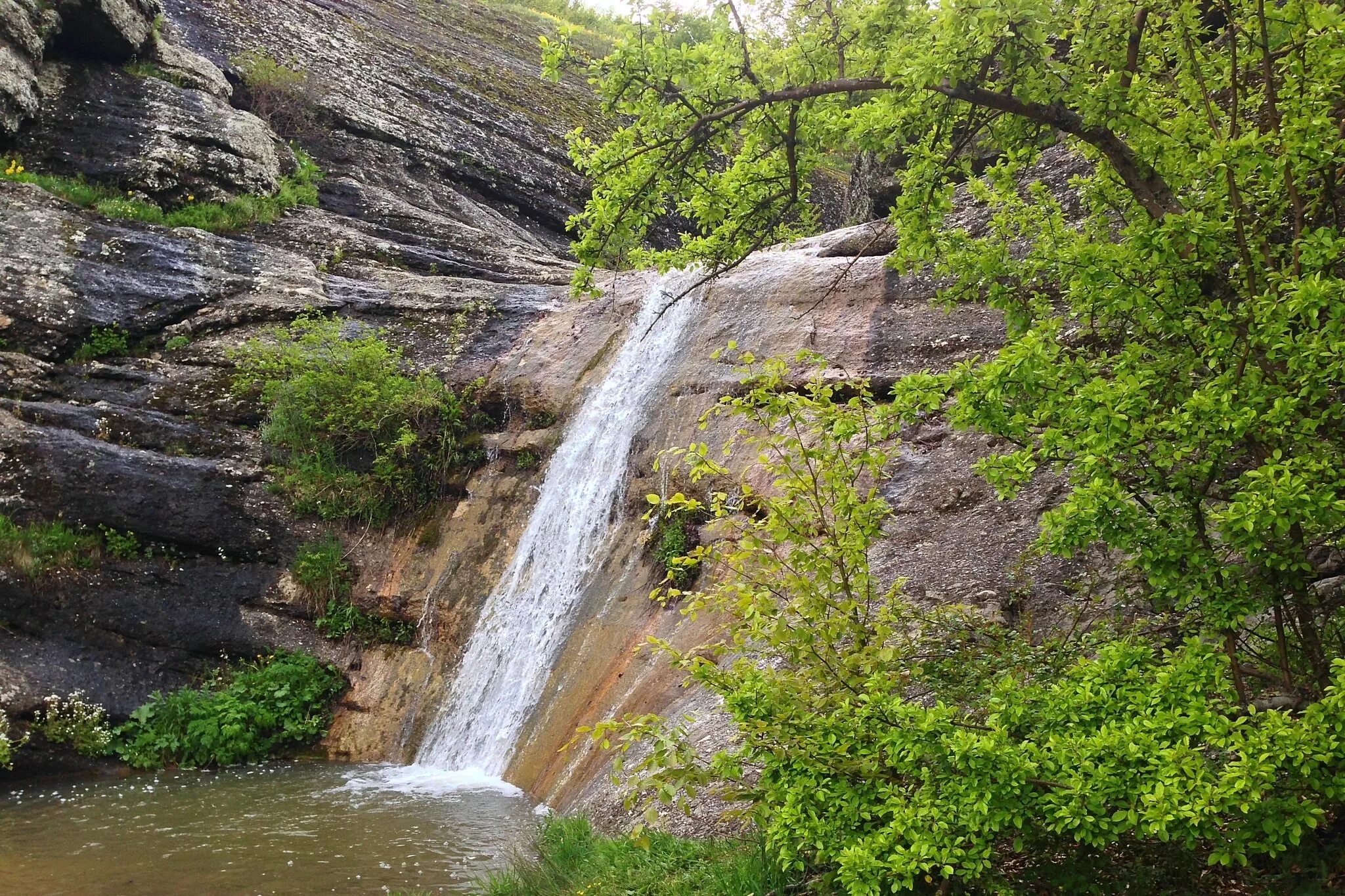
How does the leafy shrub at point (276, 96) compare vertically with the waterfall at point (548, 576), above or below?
above

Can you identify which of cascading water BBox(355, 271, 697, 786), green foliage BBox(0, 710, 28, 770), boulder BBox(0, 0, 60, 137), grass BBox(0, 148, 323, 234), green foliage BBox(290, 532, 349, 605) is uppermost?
boulder BBox(0, 0, 60, 137)

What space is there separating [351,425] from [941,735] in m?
10.9

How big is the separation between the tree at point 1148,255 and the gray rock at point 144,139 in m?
13.1

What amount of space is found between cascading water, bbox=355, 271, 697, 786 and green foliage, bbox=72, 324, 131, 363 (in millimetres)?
6692

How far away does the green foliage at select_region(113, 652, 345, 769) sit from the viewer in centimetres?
972

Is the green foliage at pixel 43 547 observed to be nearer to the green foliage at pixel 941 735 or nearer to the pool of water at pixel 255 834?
the pool of water at pixel 255 834

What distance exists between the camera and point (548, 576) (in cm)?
1047

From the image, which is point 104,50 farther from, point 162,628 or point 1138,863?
point 1138,863

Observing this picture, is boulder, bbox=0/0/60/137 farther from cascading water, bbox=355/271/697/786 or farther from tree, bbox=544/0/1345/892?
tree, bbox=544/0/1345/892

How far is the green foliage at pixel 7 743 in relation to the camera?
875 centimetres

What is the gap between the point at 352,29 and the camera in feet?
75.9

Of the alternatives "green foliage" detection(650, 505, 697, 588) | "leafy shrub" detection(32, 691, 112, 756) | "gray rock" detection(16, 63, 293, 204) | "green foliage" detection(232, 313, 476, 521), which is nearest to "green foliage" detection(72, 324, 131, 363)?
"green foliage" detection(232, 313, 476, 521)

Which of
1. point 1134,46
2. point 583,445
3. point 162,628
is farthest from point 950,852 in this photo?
point 162,628

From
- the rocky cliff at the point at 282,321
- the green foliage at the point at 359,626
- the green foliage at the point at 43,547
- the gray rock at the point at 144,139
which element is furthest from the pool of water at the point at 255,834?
the gray rock at the point at 144,139
